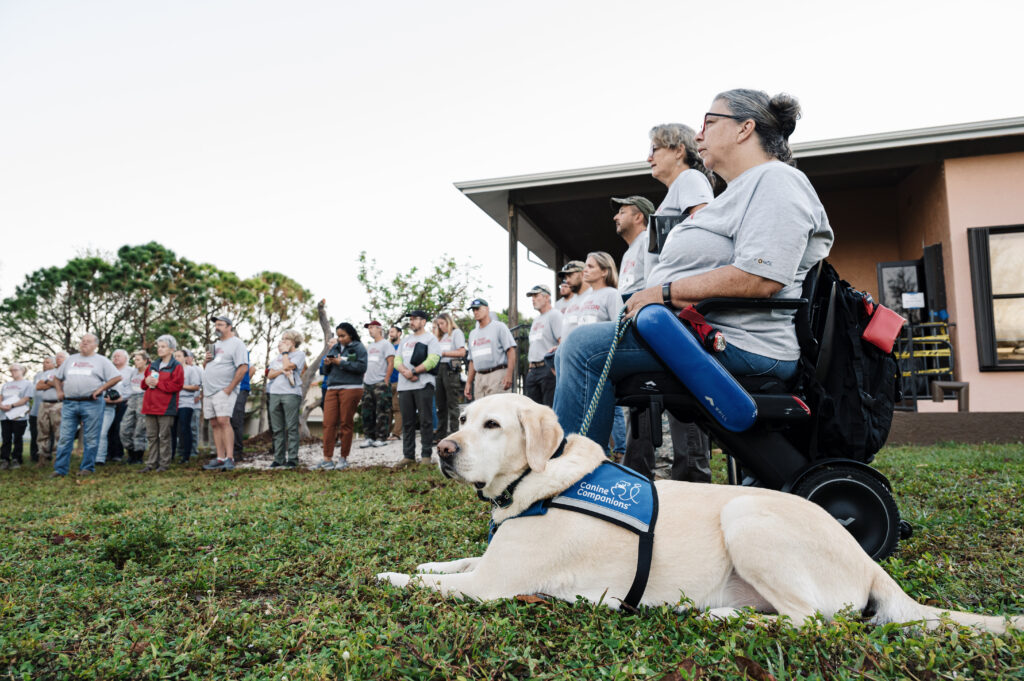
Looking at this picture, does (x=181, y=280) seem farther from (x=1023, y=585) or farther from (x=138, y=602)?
(x=1023, y=585)

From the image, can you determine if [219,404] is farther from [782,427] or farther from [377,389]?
[782,427]

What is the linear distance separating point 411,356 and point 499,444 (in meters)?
6.41

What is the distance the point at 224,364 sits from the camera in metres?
9.73

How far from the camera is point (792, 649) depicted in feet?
5.96

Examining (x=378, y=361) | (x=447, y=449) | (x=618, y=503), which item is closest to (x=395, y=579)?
(x=447, y=449)

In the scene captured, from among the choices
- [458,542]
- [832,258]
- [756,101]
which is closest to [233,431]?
[458,542]

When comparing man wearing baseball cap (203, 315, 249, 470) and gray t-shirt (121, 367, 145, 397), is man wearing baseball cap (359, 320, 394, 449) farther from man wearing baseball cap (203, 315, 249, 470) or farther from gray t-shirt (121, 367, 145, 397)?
gray t-shirt (121, 367, 145, 397)

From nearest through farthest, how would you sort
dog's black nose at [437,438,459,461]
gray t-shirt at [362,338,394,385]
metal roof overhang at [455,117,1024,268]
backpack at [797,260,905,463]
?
dog's black nose at [437,438,459,461]
backpack at [797,260,905,463]
metal roof overhang at [455,117,1024,268]
gray t-shirt at [362,338,394,385]

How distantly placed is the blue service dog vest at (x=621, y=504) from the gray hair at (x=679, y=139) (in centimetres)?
238

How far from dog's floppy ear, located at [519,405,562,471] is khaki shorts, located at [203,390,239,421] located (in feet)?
27.8

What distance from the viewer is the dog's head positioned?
2.35 meters

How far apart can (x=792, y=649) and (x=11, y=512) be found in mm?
6596

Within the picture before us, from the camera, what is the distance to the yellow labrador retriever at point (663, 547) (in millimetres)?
2018

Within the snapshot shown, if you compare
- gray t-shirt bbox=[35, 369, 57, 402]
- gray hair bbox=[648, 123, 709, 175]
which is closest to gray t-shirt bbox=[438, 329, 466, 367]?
gray hair bbox=[648, 123, 709, 175]
